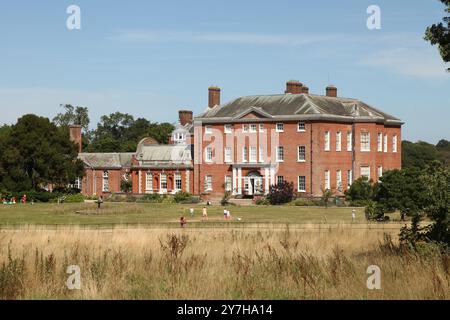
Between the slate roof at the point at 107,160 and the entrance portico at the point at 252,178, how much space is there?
13861mm

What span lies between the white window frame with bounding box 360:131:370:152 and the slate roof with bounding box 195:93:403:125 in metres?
1.33

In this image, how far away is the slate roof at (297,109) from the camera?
7012 cm

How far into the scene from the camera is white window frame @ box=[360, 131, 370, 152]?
71875mm

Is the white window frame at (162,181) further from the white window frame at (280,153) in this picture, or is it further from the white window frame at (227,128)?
the white window frame at (280,153)

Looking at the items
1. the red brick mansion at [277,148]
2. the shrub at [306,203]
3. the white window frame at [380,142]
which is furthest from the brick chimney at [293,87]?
the shrub at [306,203]

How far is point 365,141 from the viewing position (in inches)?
2835

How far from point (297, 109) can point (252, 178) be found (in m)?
7.37

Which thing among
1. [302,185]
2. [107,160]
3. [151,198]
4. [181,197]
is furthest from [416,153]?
[151,198]

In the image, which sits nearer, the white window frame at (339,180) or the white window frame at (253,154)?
the white window frame at (339,180)

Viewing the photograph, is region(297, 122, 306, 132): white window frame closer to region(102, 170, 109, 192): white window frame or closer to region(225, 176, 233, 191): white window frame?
region(225, 176, 233, 191): white window frame
